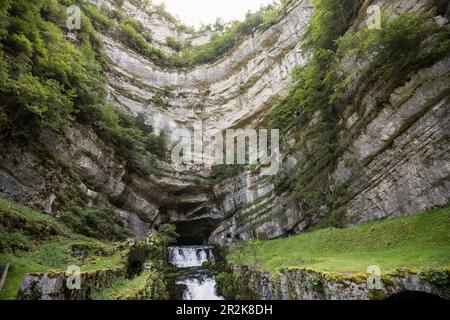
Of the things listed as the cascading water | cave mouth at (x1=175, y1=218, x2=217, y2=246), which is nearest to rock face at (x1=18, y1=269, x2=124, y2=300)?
the cascading water

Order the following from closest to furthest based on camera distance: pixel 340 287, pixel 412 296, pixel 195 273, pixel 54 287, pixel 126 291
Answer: pixel 412 296 → pixel 54 287 → pixel 340 287 → pixel 126 291 → pixel 195 273

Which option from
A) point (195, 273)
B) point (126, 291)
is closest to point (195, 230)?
point (195, 273)

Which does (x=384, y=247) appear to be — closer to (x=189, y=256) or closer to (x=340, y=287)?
(x=340, y=287)

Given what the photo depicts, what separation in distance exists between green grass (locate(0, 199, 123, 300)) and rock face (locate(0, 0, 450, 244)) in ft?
10.5

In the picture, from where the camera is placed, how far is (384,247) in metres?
8.55

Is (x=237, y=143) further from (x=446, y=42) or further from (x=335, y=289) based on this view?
(x=335, y=289)

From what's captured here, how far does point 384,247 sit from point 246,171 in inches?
644

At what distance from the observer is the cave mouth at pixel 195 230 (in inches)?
1110

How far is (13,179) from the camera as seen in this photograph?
1191 cm

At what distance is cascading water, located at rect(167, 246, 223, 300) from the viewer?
1288 centimetres

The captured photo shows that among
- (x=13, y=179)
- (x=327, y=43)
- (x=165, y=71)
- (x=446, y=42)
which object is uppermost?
(x=165, y=71)
